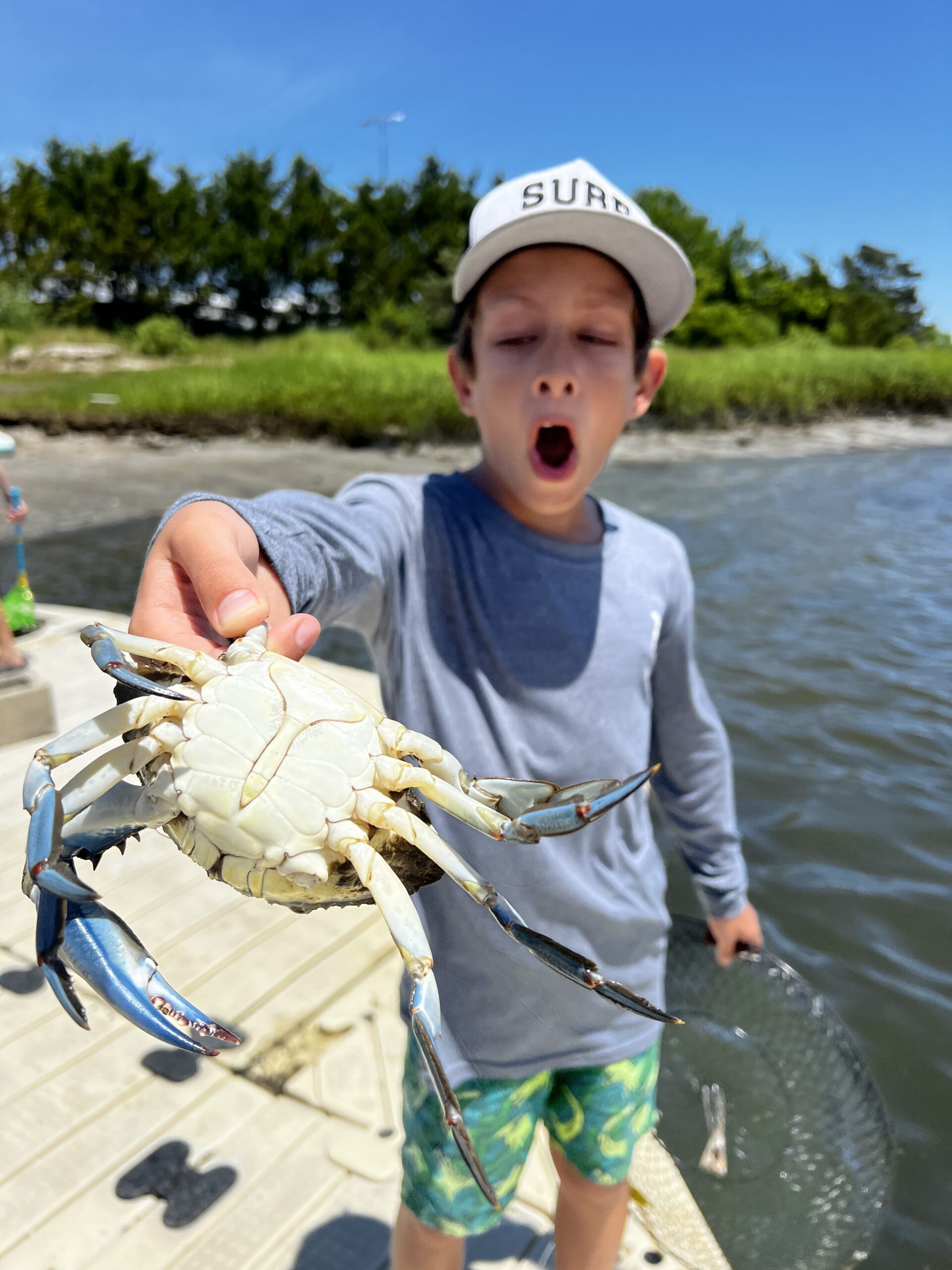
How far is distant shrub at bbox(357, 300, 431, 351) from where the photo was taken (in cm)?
2722

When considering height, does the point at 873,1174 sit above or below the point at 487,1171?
below

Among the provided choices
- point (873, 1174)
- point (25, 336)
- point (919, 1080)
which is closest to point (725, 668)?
point (919, 1080)

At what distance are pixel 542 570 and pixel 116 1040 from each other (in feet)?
6.06

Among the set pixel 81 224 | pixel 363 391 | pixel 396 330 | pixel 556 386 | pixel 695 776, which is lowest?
pixel 695 776

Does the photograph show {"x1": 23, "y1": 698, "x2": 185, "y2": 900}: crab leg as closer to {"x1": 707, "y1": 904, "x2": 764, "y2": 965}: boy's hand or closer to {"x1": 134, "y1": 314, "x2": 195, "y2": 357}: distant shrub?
{"x1": 707, "y1": 904, "x2": 764, "y2": 965}: boy's hand

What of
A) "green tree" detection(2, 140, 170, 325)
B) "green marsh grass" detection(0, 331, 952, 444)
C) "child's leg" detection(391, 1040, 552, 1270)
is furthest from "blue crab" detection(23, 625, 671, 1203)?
"green tree" detection(2, 140, 170, 325)

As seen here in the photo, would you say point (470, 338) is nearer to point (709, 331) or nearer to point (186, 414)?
point (186, 414)

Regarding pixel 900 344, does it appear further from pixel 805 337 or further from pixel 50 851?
pixel 50 851

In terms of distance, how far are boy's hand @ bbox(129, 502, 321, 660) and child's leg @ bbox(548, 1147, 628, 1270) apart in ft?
4.18

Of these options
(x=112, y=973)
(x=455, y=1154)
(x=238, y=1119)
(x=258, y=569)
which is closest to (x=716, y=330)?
(x=238, y=1119)

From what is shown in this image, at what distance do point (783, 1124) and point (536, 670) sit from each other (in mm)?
1745

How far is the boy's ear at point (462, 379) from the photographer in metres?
1.68

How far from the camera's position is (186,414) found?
55.3 ft

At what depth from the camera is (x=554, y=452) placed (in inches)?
60.8
